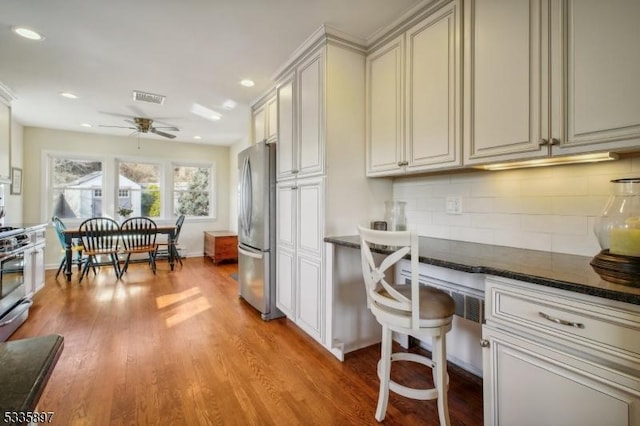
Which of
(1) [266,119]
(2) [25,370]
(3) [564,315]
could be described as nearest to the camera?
(2) [25,370]

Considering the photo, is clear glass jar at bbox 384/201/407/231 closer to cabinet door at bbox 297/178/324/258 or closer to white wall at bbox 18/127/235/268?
cabinet door at bbox 297/178/324/258

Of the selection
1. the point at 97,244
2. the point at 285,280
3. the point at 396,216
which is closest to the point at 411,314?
the point at 396,216

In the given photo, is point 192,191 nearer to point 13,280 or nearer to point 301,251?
point 13,280

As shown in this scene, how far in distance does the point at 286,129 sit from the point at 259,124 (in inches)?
39.3

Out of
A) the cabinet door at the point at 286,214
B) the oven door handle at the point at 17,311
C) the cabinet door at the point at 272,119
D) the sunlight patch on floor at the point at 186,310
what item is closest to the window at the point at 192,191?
the sunlight patch on floor at the point at 186,310

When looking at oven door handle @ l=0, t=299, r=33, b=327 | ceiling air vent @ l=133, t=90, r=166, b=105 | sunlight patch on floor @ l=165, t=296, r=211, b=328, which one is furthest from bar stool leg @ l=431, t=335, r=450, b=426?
ceiling air vent @ l=133, t=90, r=166, b=105

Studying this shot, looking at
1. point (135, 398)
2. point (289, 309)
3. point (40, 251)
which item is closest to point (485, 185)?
point (289, 309)

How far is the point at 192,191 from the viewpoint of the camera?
6.25 meters

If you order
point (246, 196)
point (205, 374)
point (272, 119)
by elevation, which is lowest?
point (205, 374)

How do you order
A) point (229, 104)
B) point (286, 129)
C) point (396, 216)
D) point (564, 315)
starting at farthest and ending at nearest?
point (229, 104), point (286, 129), point (396, 216), point (564, 315)

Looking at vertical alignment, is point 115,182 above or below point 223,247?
above

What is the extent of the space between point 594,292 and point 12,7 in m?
3.46

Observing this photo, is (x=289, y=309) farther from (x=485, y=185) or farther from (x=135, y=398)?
(x=485, y=185)

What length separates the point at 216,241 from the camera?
5.43m
